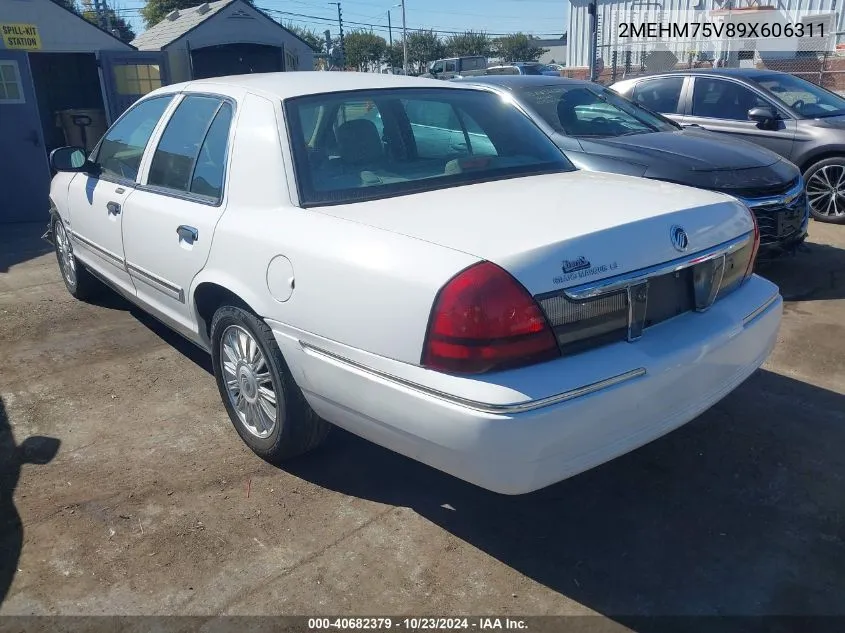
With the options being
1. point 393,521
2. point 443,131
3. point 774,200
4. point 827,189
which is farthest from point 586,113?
point 393,521

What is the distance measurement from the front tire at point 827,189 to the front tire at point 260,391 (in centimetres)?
655

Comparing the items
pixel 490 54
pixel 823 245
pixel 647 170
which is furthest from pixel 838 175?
pixel 490 54

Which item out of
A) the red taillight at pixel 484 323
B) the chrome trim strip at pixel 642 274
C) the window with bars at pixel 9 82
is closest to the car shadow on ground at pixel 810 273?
the chrome trim strip at pixel 642 274

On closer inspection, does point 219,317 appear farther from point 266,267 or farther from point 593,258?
point 593,258

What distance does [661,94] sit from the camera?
8344 millimetres

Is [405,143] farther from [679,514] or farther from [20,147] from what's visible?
[20,147]

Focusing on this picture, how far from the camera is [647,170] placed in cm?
556

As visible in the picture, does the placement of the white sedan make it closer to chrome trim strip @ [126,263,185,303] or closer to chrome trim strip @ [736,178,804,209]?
chrome trim strip @ [126,263,185,303]

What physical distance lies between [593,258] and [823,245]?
18.5 feet

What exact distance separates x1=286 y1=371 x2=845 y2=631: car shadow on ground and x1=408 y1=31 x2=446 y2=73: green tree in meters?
64.8

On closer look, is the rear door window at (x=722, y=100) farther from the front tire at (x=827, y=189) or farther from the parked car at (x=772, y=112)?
the front tire at (x=827, y=189)

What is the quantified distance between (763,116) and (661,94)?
124cm

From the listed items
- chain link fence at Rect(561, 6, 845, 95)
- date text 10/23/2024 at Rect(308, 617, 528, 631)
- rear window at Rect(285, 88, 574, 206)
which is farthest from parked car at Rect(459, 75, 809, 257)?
chain link fence at Rect(561, 6, 845, 95)

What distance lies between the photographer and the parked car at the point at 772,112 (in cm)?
750
